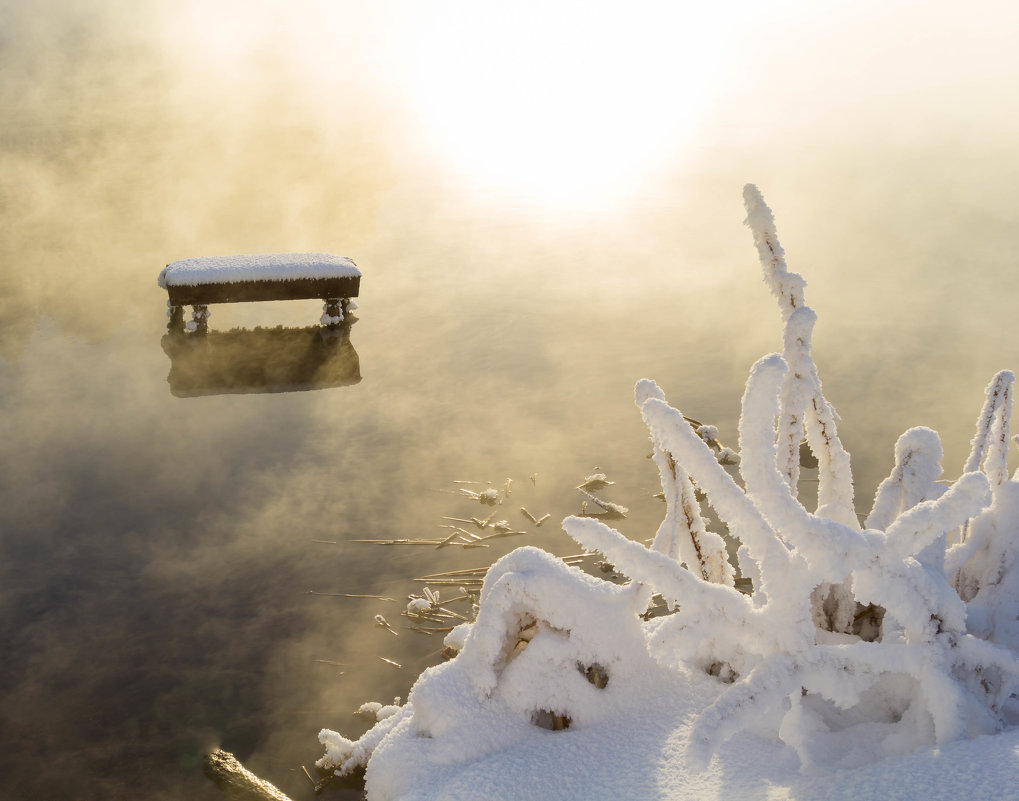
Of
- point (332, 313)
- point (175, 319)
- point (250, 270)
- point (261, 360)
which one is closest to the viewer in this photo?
point (250, 270)

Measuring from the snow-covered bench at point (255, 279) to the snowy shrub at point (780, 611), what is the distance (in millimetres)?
9488

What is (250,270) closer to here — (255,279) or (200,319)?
(255,279)

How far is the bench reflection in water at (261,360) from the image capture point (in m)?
12.3

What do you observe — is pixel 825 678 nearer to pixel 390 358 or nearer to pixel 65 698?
pixel 65 698

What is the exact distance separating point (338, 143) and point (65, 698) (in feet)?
75.3

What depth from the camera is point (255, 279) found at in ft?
42.6

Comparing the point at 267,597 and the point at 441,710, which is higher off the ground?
the point at 441,710

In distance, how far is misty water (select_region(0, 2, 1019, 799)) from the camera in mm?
6977

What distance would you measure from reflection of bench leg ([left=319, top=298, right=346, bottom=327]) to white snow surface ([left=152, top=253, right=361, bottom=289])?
583mm

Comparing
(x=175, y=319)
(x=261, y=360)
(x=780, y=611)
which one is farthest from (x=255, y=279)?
(x=780, y=611)

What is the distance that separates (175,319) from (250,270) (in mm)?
1851

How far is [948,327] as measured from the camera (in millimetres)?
13391

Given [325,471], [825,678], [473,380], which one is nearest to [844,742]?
[825,678]

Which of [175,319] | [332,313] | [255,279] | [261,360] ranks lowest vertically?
[261,360]
